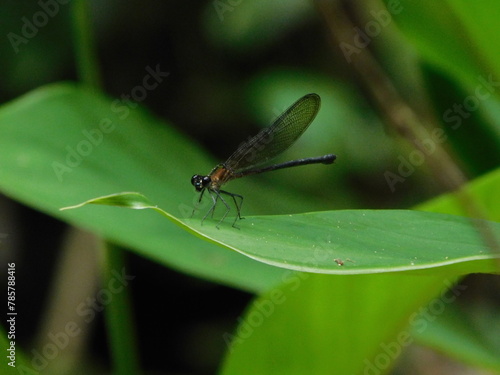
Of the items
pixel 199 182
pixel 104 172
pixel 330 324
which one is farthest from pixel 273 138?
pixel 330 324

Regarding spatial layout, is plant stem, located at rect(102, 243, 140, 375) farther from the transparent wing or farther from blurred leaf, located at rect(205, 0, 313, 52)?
blurred leaf, located at rect(205, 0, 313, 52)

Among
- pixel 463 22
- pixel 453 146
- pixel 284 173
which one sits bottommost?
pixel 284 173

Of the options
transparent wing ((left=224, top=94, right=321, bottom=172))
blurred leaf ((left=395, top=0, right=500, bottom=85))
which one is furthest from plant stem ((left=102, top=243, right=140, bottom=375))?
blurred leaf ((left=395, top=0, right=500, bottom=85))

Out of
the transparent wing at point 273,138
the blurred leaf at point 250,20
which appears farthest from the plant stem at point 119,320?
the blurred leaf at point 250,20

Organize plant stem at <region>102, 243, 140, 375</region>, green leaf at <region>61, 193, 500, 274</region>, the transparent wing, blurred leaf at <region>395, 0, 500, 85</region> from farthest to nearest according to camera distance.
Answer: the transparent wing, plant stem at <region>102, 243, 140, 375</region>, blurred leaf at <region>395, 0, 500, 85</region>, green leaf at <region>61, 193, 500, 274</region>

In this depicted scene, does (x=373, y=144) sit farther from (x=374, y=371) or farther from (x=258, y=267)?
(x=374, y=371)

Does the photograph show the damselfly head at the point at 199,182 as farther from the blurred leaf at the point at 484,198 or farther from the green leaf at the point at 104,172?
the blurred leaf at the point at 484,198

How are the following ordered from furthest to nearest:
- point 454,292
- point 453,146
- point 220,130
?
point 220,130
point 454,292
point 453,146

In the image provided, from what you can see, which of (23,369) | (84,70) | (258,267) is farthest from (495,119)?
(23,369)
